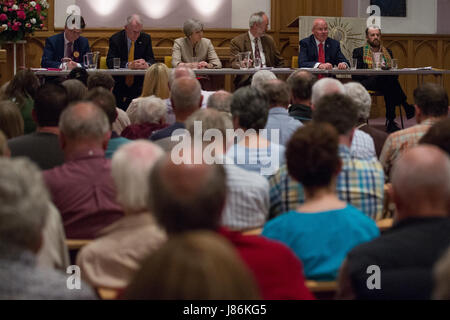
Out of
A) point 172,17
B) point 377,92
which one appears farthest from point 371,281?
point 172,17

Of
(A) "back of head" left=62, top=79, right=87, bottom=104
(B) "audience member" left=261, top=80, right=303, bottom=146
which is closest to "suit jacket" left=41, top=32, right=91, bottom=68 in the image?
(A) "back of head" left=62, top=79, right=87, bottom=104

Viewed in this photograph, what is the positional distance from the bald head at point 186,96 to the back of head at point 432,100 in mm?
1394

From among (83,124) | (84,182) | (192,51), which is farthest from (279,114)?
Answer: (192,51)

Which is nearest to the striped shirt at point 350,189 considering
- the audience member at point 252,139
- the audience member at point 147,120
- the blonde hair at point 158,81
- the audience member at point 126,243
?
the audience member at point 252,139

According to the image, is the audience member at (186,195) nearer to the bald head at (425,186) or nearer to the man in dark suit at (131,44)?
the bald head at (425,186)

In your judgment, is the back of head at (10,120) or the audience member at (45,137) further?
the back of head at (10,120)

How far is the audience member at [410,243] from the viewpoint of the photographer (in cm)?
188

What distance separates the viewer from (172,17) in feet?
37.2

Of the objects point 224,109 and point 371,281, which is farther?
point 224,109

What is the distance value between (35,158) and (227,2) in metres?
8.19

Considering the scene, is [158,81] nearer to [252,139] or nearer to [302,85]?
[302,85]

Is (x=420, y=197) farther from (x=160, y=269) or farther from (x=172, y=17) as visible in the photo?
(x=172, y=17)

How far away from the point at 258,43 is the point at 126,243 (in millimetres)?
7147

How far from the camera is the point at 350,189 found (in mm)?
3025
